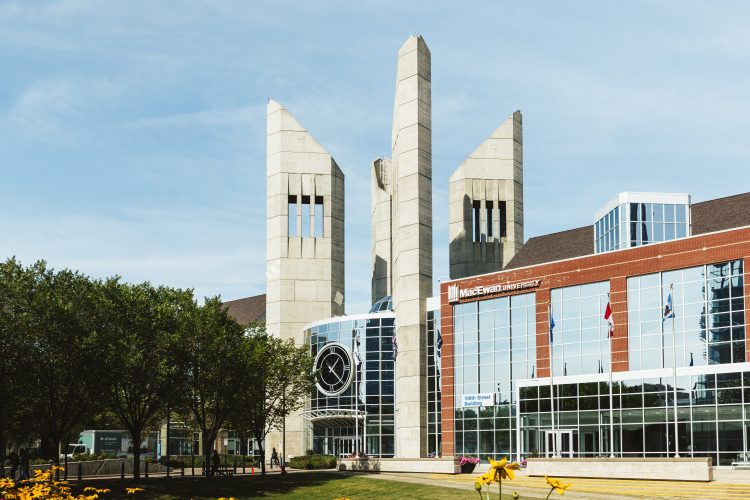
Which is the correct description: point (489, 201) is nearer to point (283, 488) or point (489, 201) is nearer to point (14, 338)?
point (283, 488)

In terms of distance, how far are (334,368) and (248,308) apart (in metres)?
48.1

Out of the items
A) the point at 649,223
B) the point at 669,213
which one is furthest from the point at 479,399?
the point at 669,213

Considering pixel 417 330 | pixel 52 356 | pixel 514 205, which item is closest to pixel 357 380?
pixel 417 330

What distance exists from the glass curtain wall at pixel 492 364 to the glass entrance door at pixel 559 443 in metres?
4.61

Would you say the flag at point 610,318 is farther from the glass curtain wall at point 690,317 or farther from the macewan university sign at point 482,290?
the macewan university sign at point 482,290

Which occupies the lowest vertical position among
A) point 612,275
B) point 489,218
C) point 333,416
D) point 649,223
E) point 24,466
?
point 333,416

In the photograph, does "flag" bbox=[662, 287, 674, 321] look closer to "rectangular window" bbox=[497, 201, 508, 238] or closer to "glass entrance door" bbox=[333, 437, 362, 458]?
"glass entrance door" bbox=[333, 437, 362, 458]

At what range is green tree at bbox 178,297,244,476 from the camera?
59250 millimetres

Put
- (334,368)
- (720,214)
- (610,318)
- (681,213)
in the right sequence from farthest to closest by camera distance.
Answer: (334,368)
(681,213)
(720,214)
(610,318)

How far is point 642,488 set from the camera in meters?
45.4

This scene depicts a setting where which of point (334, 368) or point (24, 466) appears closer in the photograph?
point (24, 466)

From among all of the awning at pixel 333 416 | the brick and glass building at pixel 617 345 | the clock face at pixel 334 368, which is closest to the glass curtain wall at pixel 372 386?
the awning at pixel 333 416

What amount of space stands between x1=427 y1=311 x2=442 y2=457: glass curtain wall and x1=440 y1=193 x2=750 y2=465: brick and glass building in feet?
3.83

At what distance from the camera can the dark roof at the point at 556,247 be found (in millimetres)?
85625
